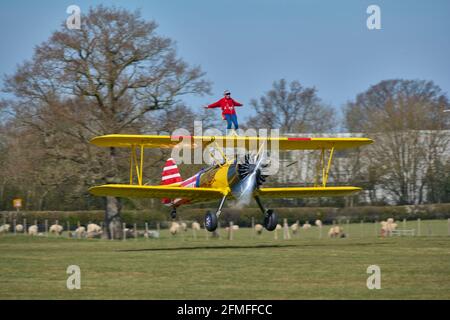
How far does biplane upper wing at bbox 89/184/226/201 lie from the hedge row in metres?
20.6

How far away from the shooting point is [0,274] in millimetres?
16078

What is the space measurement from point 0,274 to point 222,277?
4.62 metres

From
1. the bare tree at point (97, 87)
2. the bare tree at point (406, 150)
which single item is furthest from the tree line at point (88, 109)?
the bare tree at point (406, 150)

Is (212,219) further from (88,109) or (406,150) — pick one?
(406,150)

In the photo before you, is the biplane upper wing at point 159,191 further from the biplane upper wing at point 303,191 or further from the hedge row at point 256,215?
the hedge row at point 256,215

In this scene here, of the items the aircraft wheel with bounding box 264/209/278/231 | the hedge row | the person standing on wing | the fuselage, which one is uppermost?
the person standing on wing

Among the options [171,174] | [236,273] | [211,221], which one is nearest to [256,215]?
[171,174]

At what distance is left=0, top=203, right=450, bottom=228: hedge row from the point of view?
148 feet

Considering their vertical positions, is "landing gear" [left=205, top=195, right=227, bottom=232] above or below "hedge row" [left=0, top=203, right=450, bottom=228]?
above

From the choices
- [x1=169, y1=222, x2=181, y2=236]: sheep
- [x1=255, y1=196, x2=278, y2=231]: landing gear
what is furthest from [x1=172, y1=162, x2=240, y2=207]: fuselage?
[x1=169, y1=222, x2=181, y2=236]: sheep

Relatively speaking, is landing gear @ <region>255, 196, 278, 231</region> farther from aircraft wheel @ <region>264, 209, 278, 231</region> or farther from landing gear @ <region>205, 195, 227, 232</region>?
landing gear @ <region>205, 195, 227, 232</region>

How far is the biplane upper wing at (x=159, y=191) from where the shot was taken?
22.5m

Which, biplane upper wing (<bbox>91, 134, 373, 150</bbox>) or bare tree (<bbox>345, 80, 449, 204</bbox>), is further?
bare tree (<bbox>345, 80, 449, 204</bbox>)
